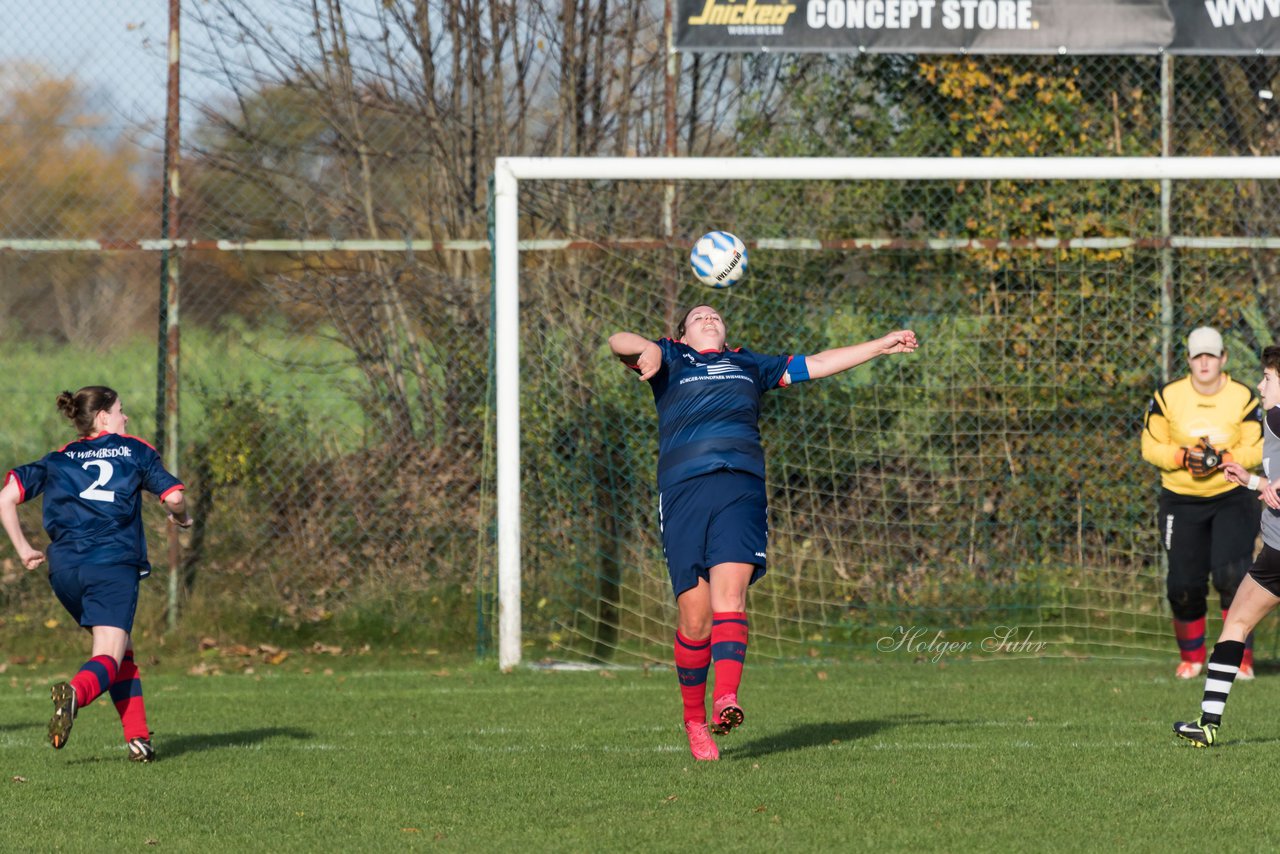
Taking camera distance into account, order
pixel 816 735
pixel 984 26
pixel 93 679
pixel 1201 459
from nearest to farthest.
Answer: pixel 93 679, pixel 816 735, pixel 1201 459, pixel 984 26

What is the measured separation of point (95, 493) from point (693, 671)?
278 cm

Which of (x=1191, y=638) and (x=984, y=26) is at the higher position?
(x=984, y=26)

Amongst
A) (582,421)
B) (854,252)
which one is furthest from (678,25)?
(582,421)

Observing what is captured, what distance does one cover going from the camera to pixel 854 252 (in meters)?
11.4

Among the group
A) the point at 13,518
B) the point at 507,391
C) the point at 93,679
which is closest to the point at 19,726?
the point at 13,518

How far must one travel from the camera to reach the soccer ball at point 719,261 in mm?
7145

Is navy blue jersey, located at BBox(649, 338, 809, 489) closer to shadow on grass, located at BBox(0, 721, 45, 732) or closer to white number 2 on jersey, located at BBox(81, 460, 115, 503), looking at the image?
white number 2 on jersey, located at BBox(81, 460, 115, 503)

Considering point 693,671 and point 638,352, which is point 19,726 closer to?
point 693,671

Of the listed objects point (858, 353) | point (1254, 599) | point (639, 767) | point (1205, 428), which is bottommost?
point (639, 767)

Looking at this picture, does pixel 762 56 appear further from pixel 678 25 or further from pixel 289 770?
pixel 289 770

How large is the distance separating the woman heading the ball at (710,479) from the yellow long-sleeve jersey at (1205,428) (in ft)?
11.4

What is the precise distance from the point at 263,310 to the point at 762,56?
14.3 ft

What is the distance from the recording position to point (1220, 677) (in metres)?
6.72

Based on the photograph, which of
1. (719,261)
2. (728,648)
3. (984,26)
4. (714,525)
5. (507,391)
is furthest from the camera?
(984,26)
